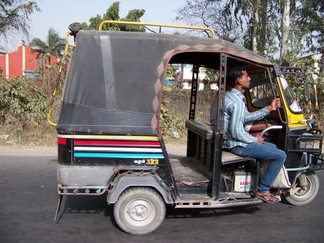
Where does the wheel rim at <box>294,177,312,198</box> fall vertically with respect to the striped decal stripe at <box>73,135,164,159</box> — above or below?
below

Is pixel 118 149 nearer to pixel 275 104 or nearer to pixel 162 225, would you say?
pixel 162 225

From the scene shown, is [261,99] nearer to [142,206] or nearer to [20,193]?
[142,206]

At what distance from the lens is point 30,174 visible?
23.8 ft

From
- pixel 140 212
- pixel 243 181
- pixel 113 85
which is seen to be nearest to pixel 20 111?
pixel 113 85

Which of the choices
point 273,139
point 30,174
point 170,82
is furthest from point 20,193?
point 170,82

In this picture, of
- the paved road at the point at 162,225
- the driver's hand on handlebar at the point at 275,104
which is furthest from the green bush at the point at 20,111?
the driver's hand on handlebar at the point at 275,104

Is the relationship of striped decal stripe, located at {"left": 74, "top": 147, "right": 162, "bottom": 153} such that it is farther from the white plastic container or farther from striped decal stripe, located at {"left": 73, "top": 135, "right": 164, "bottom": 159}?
the white plastic container

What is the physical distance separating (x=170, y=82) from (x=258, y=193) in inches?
334

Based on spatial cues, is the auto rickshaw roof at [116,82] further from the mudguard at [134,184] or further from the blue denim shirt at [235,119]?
the blue denim shirt at [235,119]

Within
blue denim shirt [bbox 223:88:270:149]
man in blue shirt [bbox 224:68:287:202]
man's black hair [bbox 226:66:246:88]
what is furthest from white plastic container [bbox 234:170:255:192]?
man's black hair [bbox 226:66:246:88]

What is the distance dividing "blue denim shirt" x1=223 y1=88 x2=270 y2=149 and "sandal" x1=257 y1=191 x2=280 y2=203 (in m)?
0.66

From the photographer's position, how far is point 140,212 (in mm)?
4160

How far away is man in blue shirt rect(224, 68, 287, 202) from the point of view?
4.48 meters

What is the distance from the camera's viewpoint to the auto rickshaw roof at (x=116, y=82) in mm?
4012
